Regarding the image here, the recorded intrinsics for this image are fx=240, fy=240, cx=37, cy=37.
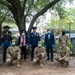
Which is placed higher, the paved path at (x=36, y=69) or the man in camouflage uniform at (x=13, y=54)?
the man in camouflage uniform at (x=13, y=54)

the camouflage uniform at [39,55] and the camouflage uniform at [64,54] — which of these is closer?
the camouflage uniform at [64,54]

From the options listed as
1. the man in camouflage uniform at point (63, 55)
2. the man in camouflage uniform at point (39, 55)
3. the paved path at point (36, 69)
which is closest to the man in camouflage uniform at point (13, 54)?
the paved path at point (36, 69)

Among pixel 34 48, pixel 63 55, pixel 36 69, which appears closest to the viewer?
pixel 36 69

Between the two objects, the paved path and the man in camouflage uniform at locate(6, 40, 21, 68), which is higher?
the man in camouflage uniform at locate(6, 40, 21, 68)

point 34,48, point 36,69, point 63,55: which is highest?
point 34,48

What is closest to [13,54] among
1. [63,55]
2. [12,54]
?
[12,54]

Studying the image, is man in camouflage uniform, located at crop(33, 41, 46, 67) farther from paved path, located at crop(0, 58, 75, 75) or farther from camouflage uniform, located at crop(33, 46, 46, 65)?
paved path, located at crop(0, 58, 75, 75)

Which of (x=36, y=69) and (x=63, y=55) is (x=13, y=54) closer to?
(x=36, y=69)

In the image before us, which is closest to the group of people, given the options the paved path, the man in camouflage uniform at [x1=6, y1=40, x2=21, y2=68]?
the man in camouflage uniform at [x1=6, y1=40, x2=21, y2=68]

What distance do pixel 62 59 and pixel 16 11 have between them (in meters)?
4.52

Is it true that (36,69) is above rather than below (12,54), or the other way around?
below

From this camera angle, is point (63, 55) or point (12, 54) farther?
point (12, 54)

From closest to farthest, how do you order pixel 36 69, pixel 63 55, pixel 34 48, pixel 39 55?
pixel 36 69 → pixel 63 55 → pixel 39 55 → pixel 34 48

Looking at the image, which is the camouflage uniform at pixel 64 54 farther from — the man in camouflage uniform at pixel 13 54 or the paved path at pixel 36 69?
the man in camouflage uniform at pixel 13 54
